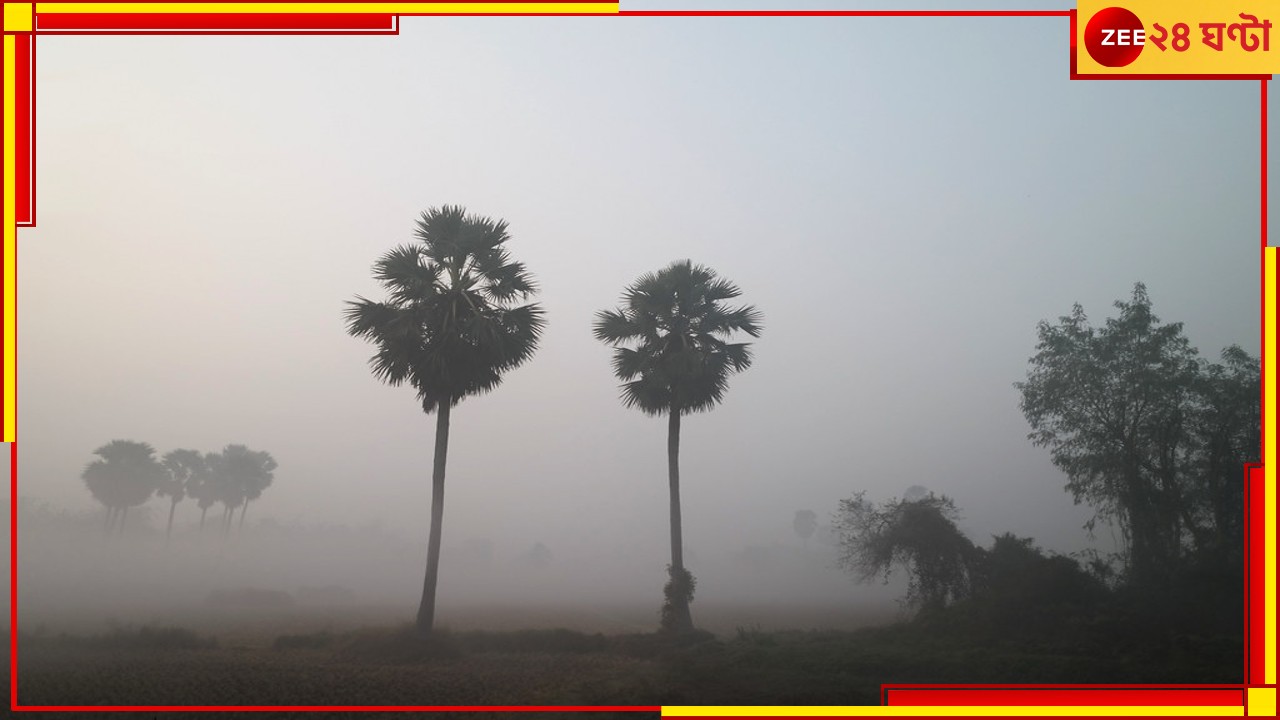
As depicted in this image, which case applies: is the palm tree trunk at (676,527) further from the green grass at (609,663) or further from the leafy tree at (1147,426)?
the leafy tree at (1147,426)

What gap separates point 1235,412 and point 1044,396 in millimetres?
6306

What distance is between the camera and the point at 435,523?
2362 centimetres

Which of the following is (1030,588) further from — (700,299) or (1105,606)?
(700,299)

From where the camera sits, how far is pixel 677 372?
29.4 meters

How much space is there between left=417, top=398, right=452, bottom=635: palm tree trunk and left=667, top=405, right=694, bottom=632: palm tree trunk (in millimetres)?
8723

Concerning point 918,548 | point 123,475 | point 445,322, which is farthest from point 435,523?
point 123,475

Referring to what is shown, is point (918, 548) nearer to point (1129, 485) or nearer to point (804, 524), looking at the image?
point (1129, 485)

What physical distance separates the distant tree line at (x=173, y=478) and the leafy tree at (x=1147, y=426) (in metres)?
64.3

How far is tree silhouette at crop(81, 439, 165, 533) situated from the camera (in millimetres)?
57419

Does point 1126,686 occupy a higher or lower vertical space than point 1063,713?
lower

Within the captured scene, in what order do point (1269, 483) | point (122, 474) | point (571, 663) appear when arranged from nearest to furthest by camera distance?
1. point (1269, 483)
2. point (571, 663)
3. point (122, 474)

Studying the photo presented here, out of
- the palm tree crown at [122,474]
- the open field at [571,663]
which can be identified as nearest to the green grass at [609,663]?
the open field at [571,663]

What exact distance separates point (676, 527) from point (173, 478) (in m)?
53.1

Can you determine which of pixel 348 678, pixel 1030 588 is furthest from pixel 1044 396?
pixel 348 678
